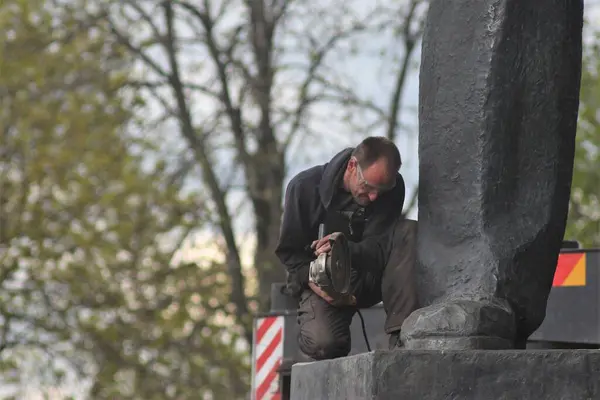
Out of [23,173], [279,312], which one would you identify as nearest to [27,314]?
[23,173]

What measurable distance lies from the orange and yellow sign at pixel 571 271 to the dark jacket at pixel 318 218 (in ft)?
9.60

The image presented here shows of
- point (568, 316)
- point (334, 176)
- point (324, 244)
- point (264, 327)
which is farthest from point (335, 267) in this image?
point (264, 327)

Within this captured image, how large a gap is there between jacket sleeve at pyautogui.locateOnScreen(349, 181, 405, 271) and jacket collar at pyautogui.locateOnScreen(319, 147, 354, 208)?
156 millimetres

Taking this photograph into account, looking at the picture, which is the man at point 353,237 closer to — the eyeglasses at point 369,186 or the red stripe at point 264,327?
the eyeglasses at point 369,186

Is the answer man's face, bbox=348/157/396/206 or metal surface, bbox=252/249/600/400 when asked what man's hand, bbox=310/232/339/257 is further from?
metal surface, bbox=252/249/600/400

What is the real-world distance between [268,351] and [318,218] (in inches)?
155

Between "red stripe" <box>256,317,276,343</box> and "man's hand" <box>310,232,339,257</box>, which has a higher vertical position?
"man's hand" <box>310,232,339,257</box>

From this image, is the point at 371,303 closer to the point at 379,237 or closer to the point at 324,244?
the point at 379,237

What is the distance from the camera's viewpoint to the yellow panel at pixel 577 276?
7031 mm

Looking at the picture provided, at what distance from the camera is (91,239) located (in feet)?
60.8

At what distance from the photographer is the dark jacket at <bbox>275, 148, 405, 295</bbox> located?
4.14 metres

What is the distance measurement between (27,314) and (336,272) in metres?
15.0

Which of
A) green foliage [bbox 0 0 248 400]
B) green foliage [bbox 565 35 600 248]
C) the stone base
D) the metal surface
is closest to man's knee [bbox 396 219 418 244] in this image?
the stone base

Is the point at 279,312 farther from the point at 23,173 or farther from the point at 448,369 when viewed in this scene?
the point at 23,173
